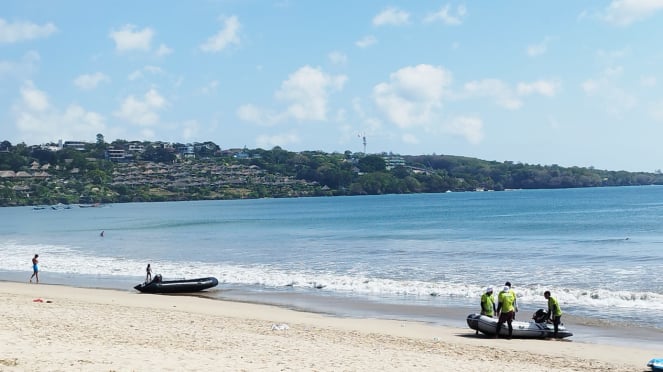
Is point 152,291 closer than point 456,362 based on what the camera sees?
No

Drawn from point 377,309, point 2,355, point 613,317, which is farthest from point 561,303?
point 2,355

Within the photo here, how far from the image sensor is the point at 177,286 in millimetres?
31109

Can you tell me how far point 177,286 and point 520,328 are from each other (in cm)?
1612

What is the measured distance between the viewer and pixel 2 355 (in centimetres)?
1384

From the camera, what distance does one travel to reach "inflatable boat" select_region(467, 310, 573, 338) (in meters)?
19.4

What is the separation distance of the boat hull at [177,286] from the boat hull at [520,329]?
14491 millimetres

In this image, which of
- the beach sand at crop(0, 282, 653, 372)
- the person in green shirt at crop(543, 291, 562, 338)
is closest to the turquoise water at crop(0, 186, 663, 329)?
the person in green shirt at crop(543, 291, 562, 338)

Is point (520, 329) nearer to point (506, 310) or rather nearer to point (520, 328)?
point (520, 328)

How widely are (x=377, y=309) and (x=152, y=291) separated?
10.4 metres

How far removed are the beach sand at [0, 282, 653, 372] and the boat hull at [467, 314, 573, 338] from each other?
35 centimetres

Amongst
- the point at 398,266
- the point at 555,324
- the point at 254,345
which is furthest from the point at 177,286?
the point at 555,324

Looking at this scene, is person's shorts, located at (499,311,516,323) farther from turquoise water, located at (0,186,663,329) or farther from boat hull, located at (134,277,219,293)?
boat hull, located at (134,277,219,293)

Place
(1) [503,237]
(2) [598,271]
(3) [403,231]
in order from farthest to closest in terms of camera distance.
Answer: (3) [403,231], (1) [503,237], (2) [598,271]

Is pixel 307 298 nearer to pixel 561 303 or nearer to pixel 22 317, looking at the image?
pixel 561 303
